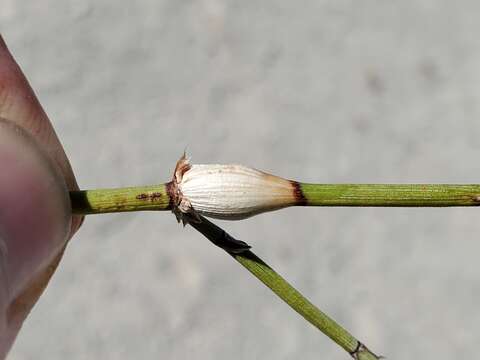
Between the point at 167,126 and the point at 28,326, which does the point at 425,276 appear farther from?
the point at 28,326

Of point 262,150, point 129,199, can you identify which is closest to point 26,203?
point 129,199

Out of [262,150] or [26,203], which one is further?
[262,150]

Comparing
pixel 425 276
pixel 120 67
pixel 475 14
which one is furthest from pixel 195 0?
pixel 425 276

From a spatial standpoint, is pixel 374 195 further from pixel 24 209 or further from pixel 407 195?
pixel 24 209

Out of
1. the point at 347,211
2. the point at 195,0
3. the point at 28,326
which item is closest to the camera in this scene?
the point at 28,326

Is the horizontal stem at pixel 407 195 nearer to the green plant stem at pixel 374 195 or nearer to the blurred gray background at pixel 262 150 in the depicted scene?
the green plant stem at pixel 374 195

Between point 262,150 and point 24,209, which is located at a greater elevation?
point 262,150
